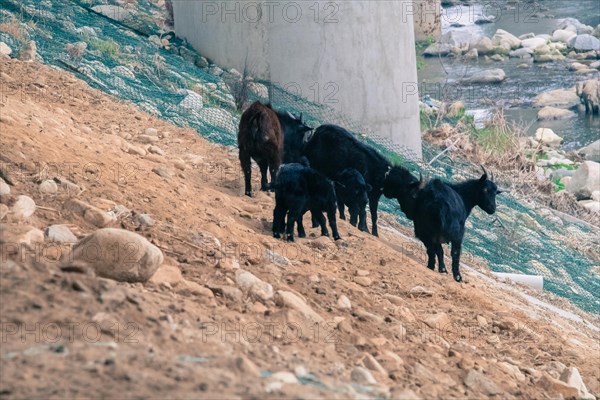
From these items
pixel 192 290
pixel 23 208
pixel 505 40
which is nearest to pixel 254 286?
pixel 192 290

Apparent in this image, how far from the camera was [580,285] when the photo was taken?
40.4 ft

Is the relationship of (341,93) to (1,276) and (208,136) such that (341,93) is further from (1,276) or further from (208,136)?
(1,276)

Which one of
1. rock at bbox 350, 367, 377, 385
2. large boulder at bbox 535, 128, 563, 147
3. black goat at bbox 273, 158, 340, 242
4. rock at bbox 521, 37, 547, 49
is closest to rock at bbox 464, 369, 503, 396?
rock at bbox 350, 367, 377, 385

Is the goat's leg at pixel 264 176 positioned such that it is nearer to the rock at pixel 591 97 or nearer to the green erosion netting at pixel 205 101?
the green erosion netting at pixel 205 101

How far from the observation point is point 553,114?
91.0 feet

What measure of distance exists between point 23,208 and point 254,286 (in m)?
1.51

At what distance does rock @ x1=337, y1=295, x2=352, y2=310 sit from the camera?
22.7 feet

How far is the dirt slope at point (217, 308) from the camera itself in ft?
15.7

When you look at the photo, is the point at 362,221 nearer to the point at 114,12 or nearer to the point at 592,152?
the point at 114,12

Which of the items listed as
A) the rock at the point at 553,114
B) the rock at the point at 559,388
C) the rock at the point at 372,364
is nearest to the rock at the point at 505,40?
the rock at the point at 553,114

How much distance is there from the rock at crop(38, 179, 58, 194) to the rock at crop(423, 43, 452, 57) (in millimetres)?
28489

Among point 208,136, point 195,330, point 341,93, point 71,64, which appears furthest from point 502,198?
point 195,330

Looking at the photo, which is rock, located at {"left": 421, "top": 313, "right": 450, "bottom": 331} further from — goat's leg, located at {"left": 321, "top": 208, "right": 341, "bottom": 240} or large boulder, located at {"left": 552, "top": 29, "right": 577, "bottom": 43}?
large boulder, located at {"left": 552, "top": 29, "right": 577, "bottom": 43}

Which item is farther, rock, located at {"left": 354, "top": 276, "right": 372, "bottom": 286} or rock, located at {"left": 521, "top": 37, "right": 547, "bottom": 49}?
rock, located at {"left": 521, "top": 37, "right": 547, "bottom": 49}
